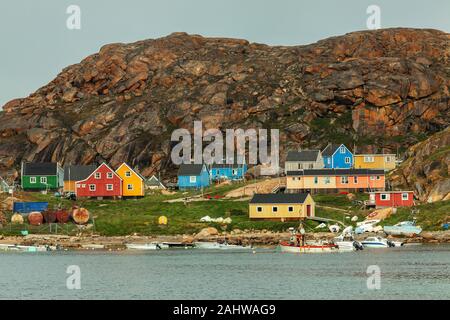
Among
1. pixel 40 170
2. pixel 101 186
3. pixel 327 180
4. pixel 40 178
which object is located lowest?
pixel 101 186

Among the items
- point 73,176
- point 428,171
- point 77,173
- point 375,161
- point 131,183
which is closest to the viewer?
point 428,171

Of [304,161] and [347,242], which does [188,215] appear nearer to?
[347,242]

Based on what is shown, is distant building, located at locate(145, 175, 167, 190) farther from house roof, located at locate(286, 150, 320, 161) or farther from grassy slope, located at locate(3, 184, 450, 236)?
grassy slope, located at locate(3, 184, 450, 236)

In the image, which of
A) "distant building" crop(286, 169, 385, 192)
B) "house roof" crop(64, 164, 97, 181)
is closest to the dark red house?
"distant building" crop(286, 169, 385, 192)

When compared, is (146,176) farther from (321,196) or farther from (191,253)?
(191,253)

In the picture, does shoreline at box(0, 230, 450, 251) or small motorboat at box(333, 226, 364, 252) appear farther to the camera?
shoreline at box(0, 230, 450, 251)

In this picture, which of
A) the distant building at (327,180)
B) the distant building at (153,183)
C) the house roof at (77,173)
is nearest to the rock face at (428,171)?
the distant building at (327,180)

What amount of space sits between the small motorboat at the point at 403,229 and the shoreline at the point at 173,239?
2.37ft

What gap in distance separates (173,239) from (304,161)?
5026cm

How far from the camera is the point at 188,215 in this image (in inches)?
5167

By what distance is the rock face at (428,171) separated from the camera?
130m

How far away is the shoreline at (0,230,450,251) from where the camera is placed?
11606 centimetres

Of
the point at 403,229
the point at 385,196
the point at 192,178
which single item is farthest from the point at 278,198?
the point at 192,178

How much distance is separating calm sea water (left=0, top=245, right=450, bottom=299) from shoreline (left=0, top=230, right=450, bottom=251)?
4.77 m
